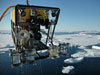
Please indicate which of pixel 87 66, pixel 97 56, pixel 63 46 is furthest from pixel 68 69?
pixel 63 46

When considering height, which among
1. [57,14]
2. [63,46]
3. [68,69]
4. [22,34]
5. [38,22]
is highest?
[57,14]

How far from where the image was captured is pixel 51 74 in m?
23.6

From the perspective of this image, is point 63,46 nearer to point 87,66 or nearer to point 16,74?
point 16,74

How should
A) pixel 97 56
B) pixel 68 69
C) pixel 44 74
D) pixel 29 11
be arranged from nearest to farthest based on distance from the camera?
pixel 29 11
pixel 44 74
pixel 68 69
pixel 97 56

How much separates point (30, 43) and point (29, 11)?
122 centimetres

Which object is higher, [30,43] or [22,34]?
[22,34]

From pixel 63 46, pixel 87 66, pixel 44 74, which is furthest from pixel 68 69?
pixel 63 46

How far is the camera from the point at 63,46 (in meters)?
4.05

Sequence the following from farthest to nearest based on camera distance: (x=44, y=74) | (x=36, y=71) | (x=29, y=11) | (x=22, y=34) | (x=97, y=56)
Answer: (x=97, y=56), (x=36, y=71), (x=44, y=74), (x=29, y=11), (x=22, y=34)

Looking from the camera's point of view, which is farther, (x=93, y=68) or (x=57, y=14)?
(x=93, y=68)

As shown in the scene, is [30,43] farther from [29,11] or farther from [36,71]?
[36,71]

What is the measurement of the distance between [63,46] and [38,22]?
135 cm

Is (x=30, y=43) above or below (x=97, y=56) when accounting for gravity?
above

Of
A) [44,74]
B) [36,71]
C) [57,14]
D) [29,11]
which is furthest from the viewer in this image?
[36,71]
